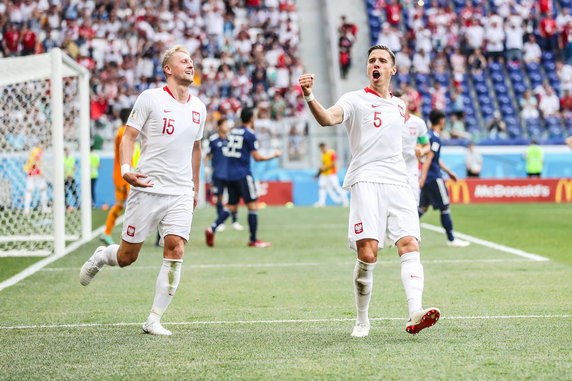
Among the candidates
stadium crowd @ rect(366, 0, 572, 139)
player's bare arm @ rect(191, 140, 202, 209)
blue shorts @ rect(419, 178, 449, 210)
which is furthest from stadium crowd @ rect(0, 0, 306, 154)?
player's bare arm @ rect(191, 140, 202, 209)

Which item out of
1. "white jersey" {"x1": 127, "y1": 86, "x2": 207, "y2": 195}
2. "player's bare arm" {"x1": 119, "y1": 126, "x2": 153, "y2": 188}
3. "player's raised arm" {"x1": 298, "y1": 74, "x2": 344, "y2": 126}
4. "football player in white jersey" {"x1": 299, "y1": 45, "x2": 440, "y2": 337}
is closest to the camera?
"player's raised arm" {"x1": 298, "y1": 74, "x2": 344, "y2": 126}

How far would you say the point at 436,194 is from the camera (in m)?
15.7

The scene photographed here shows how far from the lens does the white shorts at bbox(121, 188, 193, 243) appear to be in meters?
7.66

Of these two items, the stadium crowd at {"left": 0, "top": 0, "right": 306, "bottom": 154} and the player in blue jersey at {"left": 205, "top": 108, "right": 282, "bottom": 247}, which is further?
the stadium crowd at {"left": 0, "top": 0, "right": 306, "bottom": 154}

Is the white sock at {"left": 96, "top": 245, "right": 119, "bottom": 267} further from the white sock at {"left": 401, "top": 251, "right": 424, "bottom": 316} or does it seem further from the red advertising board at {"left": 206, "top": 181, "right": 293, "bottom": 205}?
the red advertising board at {"left": 206, "top": 181, "right": 293, "bottom": 205}

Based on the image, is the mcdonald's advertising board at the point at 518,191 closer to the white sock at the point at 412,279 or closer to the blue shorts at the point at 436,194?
the blue shorts at the point at 436,194

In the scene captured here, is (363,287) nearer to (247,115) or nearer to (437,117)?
(437,117)

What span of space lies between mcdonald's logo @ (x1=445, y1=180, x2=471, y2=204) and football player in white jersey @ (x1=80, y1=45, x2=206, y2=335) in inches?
912

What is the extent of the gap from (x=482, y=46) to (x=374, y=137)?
30.0 meters

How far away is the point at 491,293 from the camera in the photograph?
9859 millimetres

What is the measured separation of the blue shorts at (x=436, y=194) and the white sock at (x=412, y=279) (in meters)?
8.47

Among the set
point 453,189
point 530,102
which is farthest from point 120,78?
point 530,102

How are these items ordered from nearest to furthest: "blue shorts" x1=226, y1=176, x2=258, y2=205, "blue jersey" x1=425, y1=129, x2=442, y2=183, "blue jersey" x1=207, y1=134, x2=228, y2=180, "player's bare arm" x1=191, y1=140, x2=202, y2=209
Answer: "player's bare arm" x1=191, y1=140, x2=202, y2=209 < "blue jersey" x1=425, y1=129, x2=442, y2=183 < "blue shorts" x1=226, y1=176, x2=258, y2=205 < "blue jersey" x1=207, y1=134, x2=228, y2=180

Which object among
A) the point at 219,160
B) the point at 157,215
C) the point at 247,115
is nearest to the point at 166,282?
the point at 157,215
